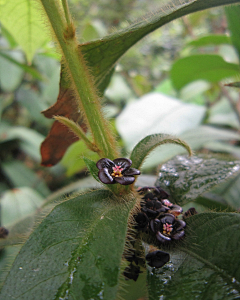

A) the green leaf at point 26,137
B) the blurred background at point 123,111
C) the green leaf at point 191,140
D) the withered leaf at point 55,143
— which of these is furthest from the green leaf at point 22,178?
the withered leaf at point 55,143

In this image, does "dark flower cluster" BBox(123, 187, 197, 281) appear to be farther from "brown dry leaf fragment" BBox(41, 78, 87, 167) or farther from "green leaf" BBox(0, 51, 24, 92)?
"green leaf" BBox(0, 51, 24, 92)

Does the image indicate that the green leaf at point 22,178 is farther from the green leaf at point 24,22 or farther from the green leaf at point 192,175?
the green leaf at point 192,175

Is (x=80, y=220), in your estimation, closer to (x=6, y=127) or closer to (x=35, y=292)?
(x=35, y=292)

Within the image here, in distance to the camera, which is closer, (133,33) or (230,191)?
(133,33)

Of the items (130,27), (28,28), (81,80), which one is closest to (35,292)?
(81,80)

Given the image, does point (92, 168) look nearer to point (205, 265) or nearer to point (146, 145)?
point (146, 145)

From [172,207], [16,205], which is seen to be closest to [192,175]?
[172,207]
